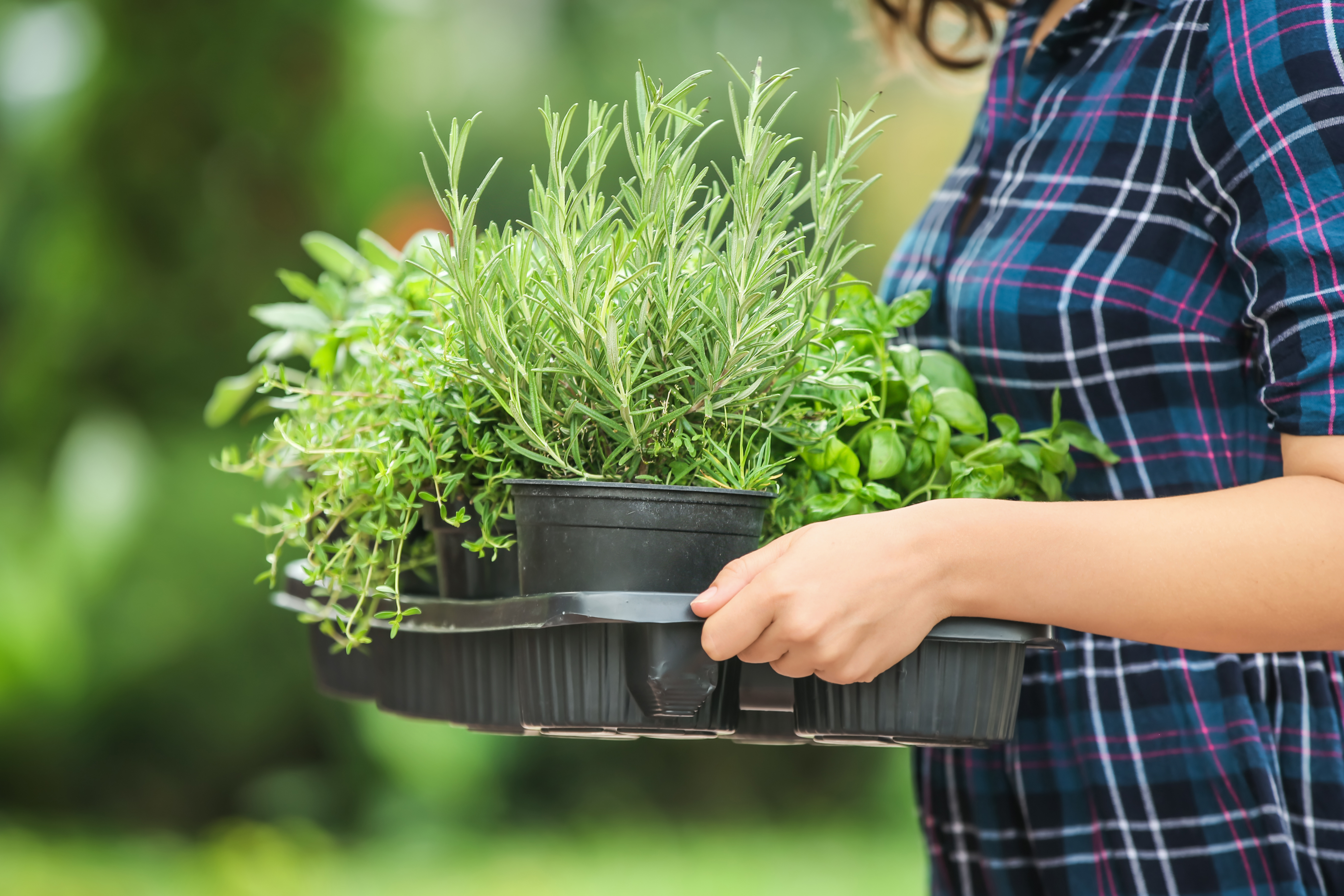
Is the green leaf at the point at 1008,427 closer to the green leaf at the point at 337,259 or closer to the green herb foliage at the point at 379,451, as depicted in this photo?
the green herb foliage at the point at 379,451

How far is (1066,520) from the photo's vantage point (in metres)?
0.45

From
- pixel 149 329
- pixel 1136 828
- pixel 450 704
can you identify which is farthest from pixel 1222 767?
pixel 149 329

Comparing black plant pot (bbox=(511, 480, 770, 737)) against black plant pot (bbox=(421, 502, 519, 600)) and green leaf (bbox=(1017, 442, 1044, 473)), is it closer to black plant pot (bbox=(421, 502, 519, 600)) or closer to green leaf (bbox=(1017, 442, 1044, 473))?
black plant pot (bbox=(421, 502, 519, 600))

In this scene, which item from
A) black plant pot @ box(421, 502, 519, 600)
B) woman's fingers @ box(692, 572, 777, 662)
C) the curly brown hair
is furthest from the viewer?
the curly brown hair

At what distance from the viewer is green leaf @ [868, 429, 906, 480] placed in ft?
1.63

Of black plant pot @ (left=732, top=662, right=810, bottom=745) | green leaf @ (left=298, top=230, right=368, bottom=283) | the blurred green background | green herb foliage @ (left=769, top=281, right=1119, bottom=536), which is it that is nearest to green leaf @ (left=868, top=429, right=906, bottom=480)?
green herb foliage @ (left=769, top=281, right=1119, bottom=536)

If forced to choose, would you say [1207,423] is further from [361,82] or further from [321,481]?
[361,82]

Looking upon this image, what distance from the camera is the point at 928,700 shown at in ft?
1.49

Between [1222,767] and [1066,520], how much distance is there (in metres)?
0.25

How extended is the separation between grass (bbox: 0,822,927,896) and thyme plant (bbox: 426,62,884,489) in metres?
1.53

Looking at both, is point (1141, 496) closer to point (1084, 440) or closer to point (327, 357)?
point (1084, 440)

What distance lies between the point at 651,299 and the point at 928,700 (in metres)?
0.21

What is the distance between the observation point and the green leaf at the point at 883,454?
0.50 m

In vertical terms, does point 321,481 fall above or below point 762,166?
below
